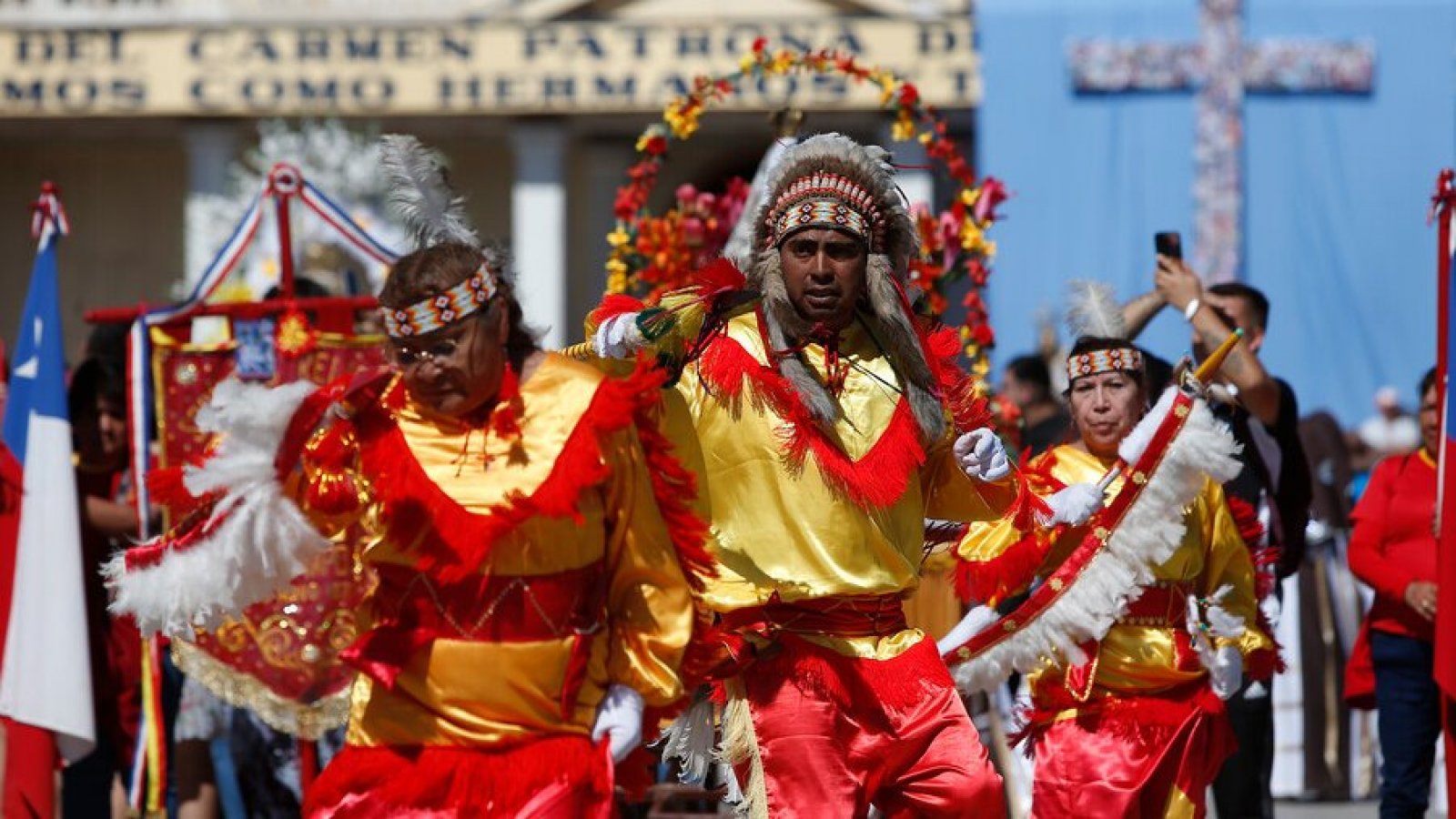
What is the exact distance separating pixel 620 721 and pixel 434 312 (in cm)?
87

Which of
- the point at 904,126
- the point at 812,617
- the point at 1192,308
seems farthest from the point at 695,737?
the point at 904,126

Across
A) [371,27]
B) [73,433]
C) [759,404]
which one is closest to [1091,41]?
[371,27]

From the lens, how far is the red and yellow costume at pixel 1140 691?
22.3ft

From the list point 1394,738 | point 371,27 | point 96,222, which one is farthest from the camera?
point 96,222

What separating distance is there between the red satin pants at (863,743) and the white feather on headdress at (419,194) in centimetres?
127

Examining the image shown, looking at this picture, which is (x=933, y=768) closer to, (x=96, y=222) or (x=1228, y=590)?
(x=1228, y=590)

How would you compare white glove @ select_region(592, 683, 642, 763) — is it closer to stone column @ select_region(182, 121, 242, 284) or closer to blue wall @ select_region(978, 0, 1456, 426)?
blue wall @ select_region(978, 0, 1456, 426)

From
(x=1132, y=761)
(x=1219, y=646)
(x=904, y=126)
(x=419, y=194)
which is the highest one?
(x=904, y=126)

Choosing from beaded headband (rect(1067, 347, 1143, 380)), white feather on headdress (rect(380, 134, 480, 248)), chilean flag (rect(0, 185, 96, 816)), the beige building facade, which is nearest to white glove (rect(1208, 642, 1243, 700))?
beaded headband (rect(1067, 347, 1143, 380))

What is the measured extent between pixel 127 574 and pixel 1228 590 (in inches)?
140

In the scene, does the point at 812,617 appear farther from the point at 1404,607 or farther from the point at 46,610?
the point at 1404,607

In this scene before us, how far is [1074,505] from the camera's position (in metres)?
6.21

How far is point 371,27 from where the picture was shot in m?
22.2

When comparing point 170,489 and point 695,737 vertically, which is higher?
point 170,489
